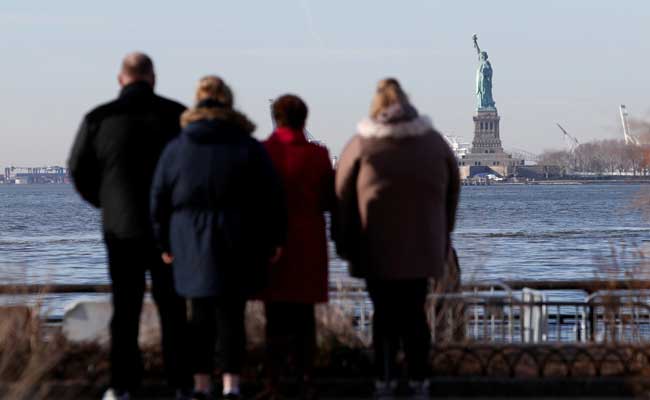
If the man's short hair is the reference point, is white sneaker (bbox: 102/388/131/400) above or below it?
below

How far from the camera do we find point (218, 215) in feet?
23.5

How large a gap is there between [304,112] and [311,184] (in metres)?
0.39

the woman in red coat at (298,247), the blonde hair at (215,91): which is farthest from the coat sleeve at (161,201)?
the woman in red coat at (298,247)

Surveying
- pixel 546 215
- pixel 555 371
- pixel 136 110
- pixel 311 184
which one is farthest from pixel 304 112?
pixel 546 215

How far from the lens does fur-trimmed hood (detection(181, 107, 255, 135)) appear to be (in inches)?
288

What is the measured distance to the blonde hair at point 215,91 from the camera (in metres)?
7.40

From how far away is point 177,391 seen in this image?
7680mm

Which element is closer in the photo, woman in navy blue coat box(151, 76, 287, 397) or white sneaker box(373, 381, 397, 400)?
woman in navy blue coat box(151, 76, 287, 397)

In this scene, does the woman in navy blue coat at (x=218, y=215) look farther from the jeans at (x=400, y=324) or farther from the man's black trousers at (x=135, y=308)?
the jeans at (x=400, y=324)

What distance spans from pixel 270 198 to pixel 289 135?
671 millimetres

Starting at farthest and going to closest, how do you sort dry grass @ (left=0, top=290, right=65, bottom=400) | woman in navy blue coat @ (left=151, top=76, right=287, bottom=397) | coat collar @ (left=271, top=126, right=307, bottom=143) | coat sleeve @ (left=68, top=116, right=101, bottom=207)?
coat collar @ (left=271, top=126, right=307, bottom=143), coat sleeve @ (left=68, top=116, right=101, bottom=207), dry grass @ (left=0, top=290, right=65, bottom=400), woman in navy blue coat @ (left=151, top=76, right=287, bottom=397)

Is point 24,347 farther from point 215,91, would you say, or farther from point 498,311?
point 498,311

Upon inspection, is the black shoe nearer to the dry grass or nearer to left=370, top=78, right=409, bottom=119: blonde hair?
the dry grass

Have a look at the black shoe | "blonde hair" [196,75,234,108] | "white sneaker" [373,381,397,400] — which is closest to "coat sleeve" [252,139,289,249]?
"blonde hair" [196,75,234,108]
